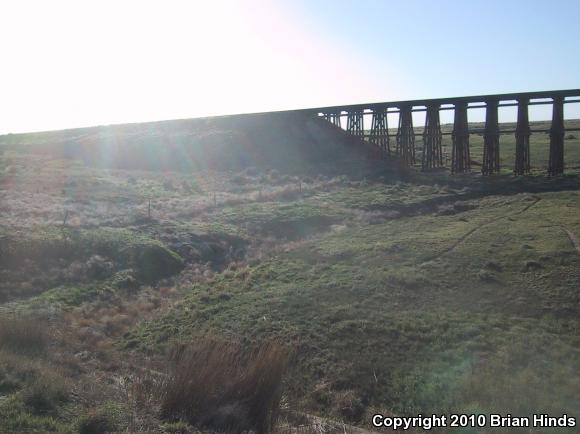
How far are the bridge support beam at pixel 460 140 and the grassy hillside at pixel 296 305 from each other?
4.17 m

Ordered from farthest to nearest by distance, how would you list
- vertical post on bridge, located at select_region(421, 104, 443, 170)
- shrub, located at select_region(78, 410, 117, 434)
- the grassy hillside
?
1. vertical post on bridge, located at select_region(421, 104, 443, 170)
2. the grassy hillside
3. shrub, located at select_region(78, 410, 117, 434)

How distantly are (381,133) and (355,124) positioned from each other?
3.52 meters

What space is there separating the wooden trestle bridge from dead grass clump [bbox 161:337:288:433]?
27397 mm

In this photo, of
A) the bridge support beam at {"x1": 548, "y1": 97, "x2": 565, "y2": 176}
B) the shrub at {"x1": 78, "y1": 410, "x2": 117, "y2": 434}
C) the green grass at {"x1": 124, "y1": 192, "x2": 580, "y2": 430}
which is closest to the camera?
the shrub at {"x1": 78, "y1": 410, "x2": 117, "y2": 434}

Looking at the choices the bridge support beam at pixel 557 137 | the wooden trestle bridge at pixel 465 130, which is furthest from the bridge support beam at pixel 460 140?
the bridge support beam at pixel 557 137

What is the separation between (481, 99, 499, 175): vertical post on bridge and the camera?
105 ft

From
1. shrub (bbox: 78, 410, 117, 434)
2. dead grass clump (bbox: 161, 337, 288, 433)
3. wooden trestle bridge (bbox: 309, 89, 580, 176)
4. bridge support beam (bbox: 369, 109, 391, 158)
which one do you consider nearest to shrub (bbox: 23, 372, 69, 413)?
shrub (bbox: 78, 410, 117, 434)

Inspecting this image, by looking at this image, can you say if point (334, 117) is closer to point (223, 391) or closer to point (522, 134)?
point (522, 134)

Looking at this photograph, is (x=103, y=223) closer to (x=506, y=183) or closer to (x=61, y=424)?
(x=61, y=424)

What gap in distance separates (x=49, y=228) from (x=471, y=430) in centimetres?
1867

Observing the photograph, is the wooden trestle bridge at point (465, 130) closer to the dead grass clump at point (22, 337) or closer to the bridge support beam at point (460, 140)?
the bridge support beam at point (460, 140)

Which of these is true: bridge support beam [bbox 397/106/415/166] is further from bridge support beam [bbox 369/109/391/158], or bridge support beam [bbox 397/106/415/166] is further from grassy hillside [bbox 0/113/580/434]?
grassy hillside [bbox 0/113/580/434]

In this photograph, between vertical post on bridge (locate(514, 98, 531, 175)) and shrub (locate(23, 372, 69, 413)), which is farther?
vertical post on bridge (locate(514, 98, 531, 175))

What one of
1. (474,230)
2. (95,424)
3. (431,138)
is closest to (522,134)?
(431,138)
